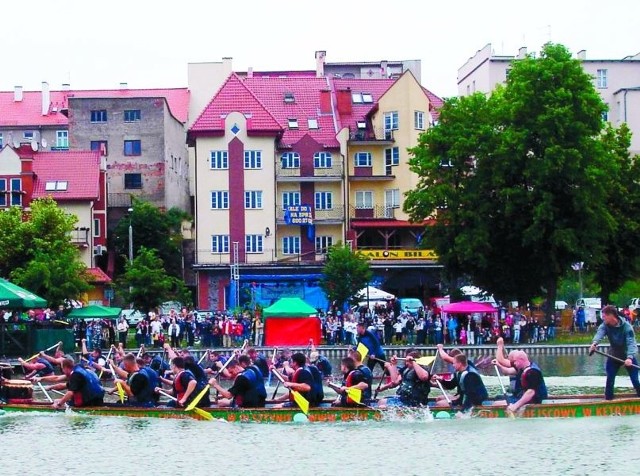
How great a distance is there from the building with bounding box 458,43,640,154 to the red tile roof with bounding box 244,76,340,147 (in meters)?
17.5

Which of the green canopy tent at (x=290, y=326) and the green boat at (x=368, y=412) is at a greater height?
the green canopy tent at (x=290, y=326)

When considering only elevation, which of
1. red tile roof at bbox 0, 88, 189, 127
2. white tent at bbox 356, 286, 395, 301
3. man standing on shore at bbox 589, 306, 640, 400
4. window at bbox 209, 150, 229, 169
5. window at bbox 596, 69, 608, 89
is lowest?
man standing on shore at bbox 589, 306, 640, 400

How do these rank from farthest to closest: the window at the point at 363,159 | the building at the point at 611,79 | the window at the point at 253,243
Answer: the building at the point at 611,79 < the window at the point at 363,159 < the window at the point at 253,243

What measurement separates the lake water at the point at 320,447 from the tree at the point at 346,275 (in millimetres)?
38800

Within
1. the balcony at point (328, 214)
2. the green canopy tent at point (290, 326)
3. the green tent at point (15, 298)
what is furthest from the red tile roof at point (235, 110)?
the green tent at point (15, 298)

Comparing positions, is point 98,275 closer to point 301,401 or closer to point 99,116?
point 99,116

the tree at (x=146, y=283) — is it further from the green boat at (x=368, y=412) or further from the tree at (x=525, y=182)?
the green boat at (x=368, y=412)

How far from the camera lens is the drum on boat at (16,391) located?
35.2 meters

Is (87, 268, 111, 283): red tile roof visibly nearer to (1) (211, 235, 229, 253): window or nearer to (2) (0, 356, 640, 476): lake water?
(1) (211, 235, 229, 253): window

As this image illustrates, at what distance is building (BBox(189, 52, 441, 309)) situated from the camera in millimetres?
83062

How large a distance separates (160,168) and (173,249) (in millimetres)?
7201

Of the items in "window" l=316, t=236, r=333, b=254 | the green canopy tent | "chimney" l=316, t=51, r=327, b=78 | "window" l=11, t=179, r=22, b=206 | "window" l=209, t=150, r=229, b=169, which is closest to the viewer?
the green canopy tent

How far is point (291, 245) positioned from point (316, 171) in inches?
200

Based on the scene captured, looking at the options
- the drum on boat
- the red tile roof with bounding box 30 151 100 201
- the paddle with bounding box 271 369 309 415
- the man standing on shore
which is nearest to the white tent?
the red tile roof with bounding box 30 151 100 201
